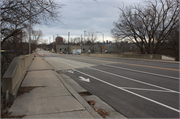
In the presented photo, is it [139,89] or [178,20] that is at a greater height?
[178,20]

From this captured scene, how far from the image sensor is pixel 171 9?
29391 mm

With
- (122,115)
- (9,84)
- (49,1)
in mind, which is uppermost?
(49,1)

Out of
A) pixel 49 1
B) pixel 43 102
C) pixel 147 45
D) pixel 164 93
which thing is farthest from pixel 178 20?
pixel 43 102

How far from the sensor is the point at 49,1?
20.1 feet

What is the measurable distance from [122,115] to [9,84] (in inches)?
157

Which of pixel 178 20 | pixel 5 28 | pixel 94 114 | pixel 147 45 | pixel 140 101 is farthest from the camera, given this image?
pixel 147 45

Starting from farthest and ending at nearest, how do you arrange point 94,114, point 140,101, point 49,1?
point 49,1 → point 140,101 → point 94,114

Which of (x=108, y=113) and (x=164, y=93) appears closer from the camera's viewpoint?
(x=108, y=113)

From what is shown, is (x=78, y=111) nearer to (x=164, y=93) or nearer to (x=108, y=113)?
(x=108, y=113)

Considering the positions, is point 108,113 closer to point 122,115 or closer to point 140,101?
point 122,115

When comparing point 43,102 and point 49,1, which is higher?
point 49,1

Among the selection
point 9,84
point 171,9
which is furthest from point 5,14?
point 171,9

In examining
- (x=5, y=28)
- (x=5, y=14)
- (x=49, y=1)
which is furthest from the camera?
(x=5, y=28)

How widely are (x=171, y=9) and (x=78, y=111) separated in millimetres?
33570
